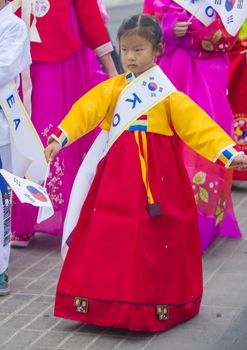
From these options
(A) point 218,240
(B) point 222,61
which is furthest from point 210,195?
(B) point 222,61

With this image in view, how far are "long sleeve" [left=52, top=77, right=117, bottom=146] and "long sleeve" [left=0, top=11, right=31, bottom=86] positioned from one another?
0.49 m

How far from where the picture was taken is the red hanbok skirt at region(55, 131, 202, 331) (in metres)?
5.00

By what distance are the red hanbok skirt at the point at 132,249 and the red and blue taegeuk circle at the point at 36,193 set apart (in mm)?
286

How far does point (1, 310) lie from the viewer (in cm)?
545

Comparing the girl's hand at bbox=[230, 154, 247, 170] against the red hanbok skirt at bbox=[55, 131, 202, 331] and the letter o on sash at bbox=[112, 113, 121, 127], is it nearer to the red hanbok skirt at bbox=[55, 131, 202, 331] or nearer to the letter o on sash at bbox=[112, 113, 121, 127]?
the red hanbok skirt at bbox=[55, 131, 202, 331]

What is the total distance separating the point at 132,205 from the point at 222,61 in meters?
1.77

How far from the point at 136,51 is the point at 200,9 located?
1364 mm

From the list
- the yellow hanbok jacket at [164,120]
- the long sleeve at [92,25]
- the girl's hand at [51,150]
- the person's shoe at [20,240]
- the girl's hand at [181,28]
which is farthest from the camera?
the person's shoe at [20,240]

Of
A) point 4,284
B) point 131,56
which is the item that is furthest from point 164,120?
point 4,284

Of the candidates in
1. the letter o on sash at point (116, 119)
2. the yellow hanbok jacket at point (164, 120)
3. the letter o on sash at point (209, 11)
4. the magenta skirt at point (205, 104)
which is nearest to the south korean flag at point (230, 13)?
the letter o on sash at point (209, 11)

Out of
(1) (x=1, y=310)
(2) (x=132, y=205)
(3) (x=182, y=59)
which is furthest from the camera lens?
(3) (x=182, y=59)

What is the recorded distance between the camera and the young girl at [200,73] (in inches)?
250

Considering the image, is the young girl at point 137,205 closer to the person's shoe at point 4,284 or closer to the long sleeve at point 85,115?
the long sleeve at point 85,115

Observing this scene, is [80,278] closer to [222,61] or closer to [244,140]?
[222,61]
